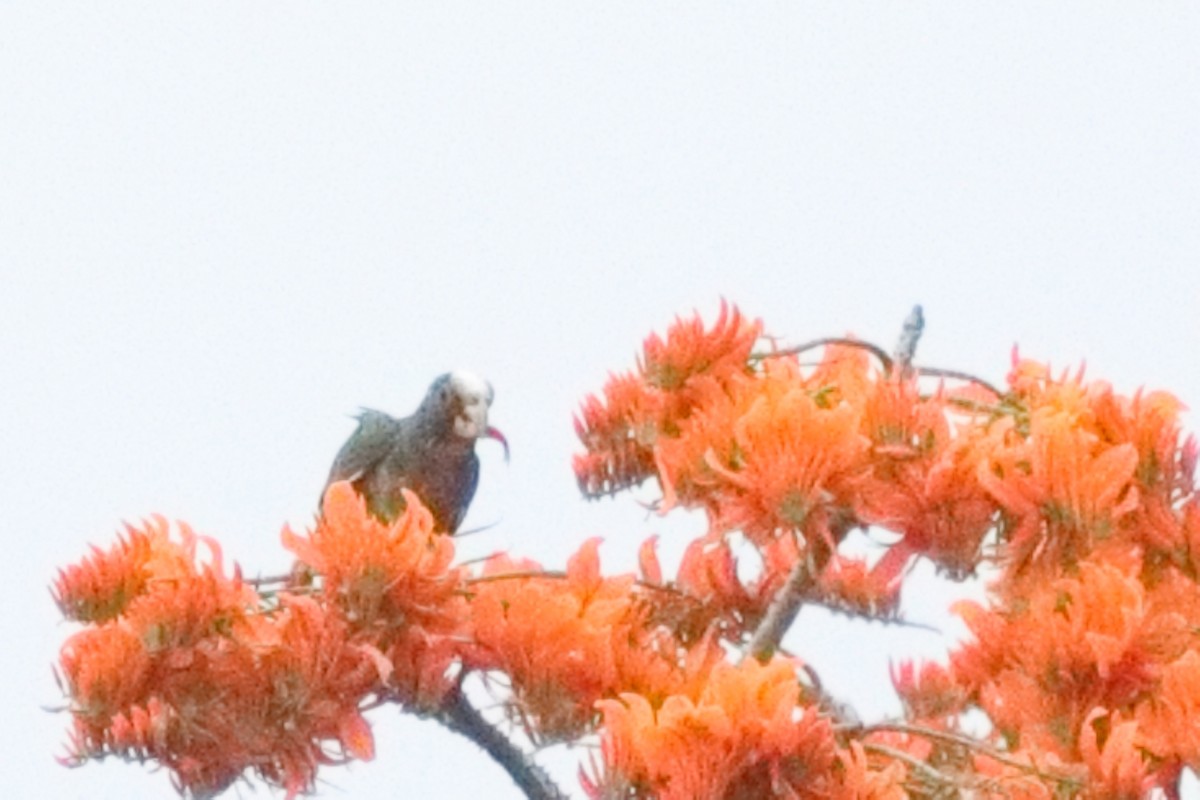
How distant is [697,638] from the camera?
1.05 meters

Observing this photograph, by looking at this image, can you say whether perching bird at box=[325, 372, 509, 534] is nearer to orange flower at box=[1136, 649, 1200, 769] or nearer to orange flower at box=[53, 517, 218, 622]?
orange flower at box=[53, 517, 218, 622]

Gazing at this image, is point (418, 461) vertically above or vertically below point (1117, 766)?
above

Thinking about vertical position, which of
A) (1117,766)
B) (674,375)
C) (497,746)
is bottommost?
(1117,766)

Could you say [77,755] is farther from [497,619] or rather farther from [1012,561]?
[1012,561]

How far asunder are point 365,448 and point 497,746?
2.12ft

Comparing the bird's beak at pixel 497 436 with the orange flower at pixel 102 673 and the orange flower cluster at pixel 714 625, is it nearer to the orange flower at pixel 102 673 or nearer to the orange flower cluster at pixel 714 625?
the orange flower cluster at pixel 714 625

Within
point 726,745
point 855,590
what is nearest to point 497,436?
point 855,590

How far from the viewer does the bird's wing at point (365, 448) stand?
5.21 feet

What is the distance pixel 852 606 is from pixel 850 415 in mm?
232

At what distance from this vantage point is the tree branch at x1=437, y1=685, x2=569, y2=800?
3.14 feet

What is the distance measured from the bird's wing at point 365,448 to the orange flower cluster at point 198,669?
616mm

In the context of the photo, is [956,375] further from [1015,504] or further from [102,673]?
[102,673]

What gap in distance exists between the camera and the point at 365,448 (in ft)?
5.25

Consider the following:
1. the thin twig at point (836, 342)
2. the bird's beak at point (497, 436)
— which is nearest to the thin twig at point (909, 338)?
the thin twig at point (836, 342)
